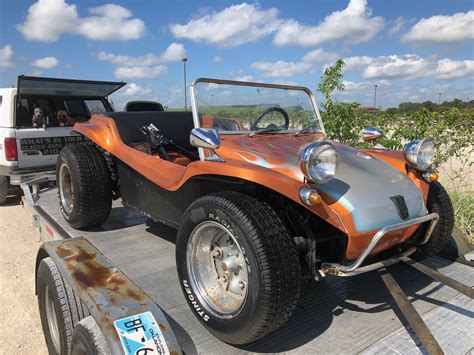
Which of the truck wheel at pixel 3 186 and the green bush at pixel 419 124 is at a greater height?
the green bush at pixel 419 124

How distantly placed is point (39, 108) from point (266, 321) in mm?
5795

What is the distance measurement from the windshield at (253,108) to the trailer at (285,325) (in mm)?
1162

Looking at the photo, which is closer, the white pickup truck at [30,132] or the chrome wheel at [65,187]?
the chrome wheel at [65,187]

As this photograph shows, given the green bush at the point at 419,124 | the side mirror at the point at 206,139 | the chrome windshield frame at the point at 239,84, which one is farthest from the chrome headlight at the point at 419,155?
the green bush at the point at 419,124

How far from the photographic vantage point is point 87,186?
3.55 m

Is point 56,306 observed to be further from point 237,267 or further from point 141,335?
point 237,267

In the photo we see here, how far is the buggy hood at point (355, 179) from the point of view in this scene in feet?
7.24

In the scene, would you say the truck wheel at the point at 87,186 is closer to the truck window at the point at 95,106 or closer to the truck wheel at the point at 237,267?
the truck wheel at the point at 237,267

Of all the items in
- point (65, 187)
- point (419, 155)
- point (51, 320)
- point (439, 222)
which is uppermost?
point (419, 155)

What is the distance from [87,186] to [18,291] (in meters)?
1.49

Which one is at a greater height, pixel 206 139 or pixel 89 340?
pixel 206 139

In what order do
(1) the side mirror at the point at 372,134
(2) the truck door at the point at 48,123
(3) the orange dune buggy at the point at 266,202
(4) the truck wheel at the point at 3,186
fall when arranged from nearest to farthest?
(3) the orange dune buggy at the point at 266,202, (1) the side mirror at the point at 372,134, (2) the truck door at the point at 48,123, (4) the truck wheel at the point at 3,186

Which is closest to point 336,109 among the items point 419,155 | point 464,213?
point 464,213

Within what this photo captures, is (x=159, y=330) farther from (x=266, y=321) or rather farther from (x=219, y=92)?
(x=219, y=92)
